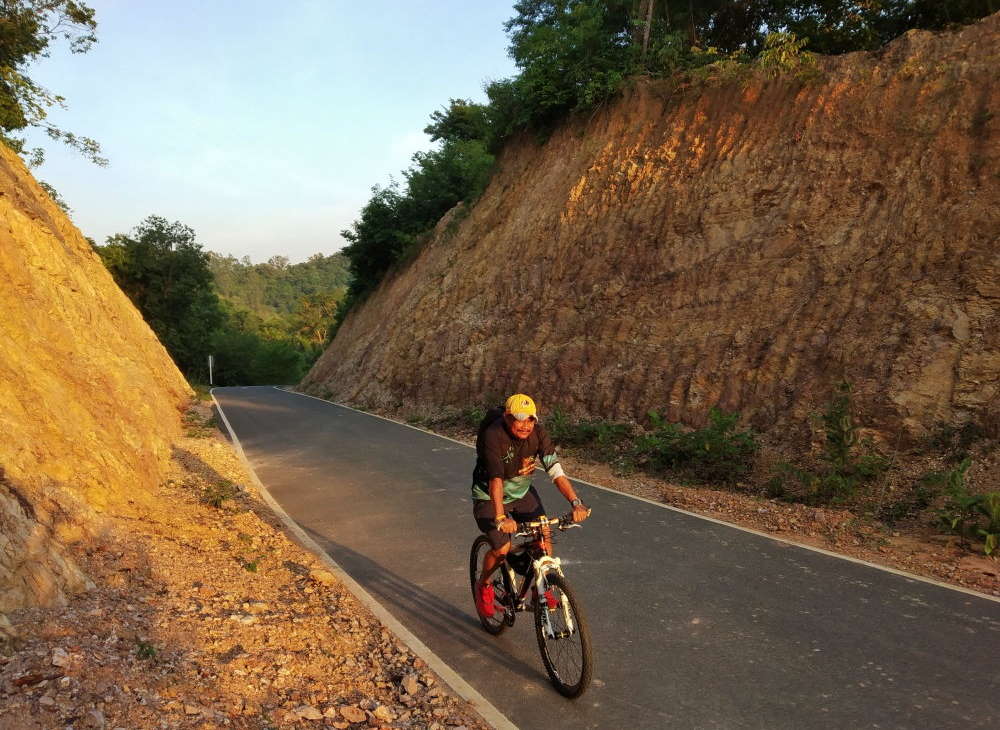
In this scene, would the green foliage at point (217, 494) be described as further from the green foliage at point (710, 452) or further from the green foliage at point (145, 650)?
the green foliage at point (710, 452)

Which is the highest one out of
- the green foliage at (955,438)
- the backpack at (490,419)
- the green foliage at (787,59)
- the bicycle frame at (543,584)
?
the green foliage at (787,59)

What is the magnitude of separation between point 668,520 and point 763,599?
108 inches

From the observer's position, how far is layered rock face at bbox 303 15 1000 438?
36.9 ft

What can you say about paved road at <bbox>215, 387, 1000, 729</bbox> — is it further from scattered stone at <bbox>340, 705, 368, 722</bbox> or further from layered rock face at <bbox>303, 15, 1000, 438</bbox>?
layered rock face at <bbox>303, 15, 1000, 438</bbox>

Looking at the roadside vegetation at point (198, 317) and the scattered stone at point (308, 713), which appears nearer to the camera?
the scattered stone at point (308, 713)

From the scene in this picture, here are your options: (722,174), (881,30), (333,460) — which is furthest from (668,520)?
(881,30)

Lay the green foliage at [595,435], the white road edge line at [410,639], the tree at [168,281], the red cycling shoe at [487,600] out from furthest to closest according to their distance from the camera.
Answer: the tree at [168,281] < the green foliage at [595,435] < the red cycling shoe at [487,600] < the white road edge line at [410,639]

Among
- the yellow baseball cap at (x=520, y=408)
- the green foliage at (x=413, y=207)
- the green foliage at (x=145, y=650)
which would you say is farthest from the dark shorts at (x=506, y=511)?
the green foliage at (x=413, y=207)

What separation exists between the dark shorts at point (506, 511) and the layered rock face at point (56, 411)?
315cm

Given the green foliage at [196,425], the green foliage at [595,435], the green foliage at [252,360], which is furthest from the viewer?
the green foliage at [252,360]

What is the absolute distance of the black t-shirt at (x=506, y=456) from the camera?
15.9 ft

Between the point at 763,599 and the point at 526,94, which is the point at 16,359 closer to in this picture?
the point at 763,599

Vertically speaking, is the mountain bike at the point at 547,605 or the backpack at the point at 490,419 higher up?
the backpack at the point at 490,419

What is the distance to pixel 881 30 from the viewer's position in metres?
18.9
